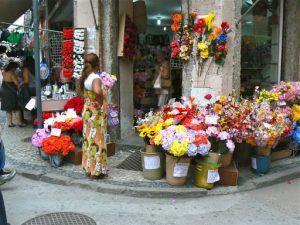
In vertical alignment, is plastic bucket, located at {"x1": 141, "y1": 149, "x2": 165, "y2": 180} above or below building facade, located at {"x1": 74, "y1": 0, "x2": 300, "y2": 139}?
below

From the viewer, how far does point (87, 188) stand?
603 cm

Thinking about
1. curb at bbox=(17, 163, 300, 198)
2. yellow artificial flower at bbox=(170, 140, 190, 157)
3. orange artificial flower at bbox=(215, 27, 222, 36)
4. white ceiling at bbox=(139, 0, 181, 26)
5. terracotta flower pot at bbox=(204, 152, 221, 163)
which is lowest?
curb at bbox=(17, 163, 300, 198)

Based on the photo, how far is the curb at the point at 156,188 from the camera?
5762 mm

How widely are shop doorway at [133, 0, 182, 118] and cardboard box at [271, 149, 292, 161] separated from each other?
111 inches

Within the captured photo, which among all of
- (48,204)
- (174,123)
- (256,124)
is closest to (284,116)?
(256,124)

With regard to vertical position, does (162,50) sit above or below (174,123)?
above

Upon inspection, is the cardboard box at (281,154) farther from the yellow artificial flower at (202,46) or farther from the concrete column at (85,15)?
the concrete column at (85,15)

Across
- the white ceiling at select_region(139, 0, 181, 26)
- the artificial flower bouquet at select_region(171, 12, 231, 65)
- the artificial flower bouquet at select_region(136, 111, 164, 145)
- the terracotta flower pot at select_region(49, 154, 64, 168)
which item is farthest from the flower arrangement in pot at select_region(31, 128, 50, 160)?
the white ceiling at select_region(139, 0, 181, 26)

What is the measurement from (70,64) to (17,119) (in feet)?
10.6

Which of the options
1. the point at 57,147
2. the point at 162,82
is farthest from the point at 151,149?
the point at 162,82

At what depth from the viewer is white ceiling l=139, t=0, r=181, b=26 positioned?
11.4 meters

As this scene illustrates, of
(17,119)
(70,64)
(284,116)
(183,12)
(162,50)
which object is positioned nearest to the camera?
(284,116)

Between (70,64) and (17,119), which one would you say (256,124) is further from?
(17,119)

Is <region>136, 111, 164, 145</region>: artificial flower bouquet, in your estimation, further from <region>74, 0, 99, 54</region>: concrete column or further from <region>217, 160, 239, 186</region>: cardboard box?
<region>74, 0, 99, 54</region>: concrete column
